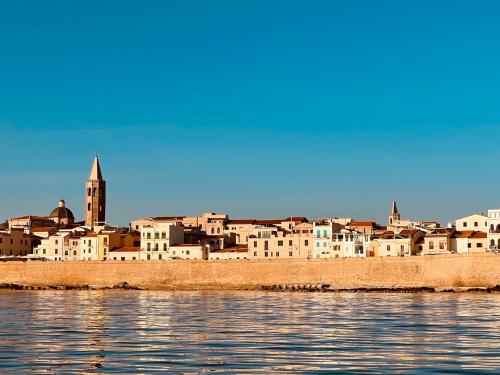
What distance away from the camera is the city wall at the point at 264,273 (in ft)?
246

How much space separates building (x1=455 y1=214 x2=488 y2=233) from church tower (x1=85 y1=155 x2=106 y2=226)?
63.9 m

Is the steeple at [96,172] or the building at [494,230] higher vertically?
the steeple at [96,172]

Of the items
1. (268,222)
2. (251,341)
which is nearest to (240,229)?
(268,222)

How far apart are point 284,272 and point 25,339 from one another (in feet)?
189

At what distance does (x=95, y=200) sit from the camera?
148500 mm

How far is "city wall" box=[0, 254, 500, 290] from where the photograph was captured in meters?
75.1

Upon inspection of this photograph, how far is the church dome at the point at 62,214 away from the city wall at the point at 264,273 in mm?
60864

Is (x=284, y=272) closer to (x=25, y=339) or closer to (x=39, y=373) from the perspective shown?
(x=25, y=339)

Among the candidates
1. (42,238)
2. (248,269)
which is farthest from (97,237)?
(248,269)

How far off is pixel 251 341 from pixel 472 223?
78761 mm

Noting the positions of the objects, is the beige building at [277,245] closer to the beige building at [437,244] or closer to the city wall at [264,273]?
the city wall at [264,273]

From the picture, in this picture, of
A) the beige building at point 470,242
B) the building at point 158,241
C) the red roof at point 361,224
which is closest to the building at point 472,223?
the beige building at point 470,242

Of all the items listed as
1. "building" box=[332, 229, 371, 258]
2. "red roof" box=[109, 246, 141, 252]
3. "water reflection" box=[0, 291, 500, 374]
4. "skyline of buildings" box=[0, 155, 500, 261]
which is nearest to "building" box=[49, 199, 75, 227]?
"skyline of buildings" box=[0, 155, 500, 261]

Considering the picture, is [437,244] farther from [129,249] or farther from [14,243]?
[14,243]
